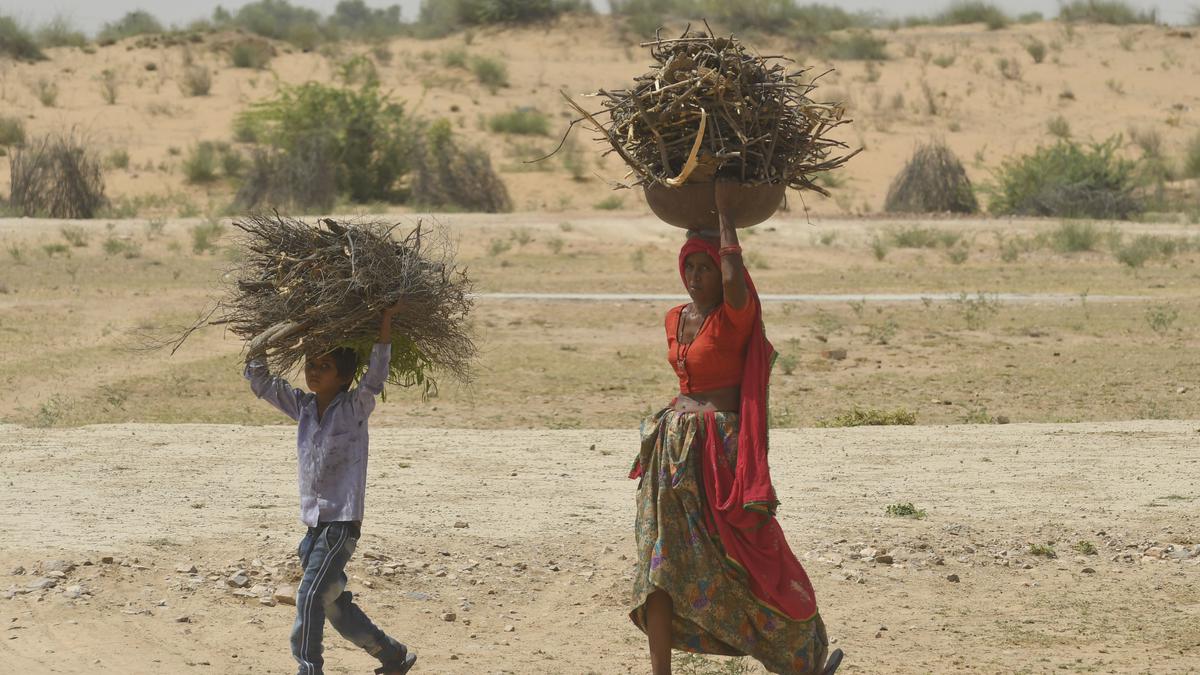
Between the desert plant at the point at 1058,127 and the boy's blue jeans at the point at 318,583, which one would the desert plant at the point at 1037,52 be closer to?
the desert plant at the point at 1058,127

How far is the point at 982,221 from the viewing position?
25531 millimetres

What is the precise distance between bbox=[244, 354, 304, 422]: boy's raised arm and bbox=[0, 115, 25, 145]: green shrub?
2943cm

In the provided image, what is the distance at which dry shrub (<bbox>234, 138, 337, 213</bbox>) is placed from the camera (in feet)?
88.2

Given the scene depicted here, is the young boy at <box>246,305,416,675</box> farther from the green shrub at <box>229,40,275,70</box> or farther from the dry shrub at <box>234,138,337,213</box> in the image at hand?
the green shrub at <box>229,40,275,70</box>

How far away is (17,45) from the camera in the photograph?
42.2m

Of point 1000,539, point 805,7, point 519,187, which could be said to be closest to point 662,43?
point 1000,539

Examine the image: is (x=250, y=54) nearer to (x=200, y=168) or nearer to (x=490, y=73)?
(x=490, y=73)

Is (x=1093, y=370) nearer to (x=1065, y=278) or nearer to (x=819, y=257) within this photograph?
(x=1065, y=278)

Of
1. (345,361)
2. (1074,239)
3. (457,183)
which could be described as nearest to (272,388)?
(345,361)

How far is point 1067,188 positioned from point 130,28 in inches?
1268

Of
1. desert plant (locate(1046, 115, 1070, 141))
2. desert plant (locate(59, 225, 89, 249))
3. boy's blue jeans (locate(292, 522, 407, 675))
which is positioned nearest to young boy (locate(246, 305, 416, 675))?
boy's blue jeans (locate(292, 522, 407, 675))

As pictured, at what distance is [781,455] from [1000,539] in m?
2.10

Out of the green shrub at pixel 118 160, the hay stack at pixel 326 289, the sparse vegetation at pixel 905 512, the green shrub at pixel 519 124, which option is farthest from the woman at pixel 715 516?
the green shrub at pixel 519 124

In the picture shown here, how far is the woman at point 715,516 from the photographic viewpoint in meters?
4.92
